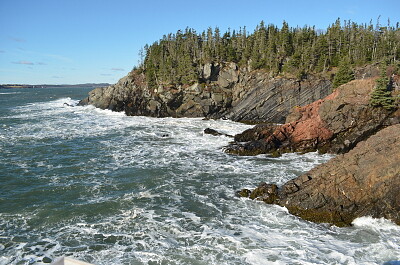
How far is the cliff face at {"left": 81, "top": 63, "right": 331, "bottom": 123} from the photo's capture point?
57406 mm

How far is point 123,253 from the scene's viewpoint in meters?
14.7

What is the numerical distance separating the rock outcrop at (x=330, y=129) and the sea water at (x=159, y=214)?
2.53m

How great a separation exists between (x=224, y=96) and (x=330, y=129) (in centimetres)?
3118

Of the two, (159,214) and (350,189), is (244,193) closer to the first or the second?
(159,214)

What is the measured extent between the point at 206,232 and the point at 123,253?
15.5 feet

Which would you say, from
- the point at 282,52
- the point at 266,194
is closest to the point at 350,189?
the point at 266,194

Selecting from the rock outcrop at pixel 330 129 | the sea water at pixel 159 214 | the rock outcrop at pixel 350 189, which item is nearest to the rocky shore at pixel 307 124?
the rock outcrop at pixel 350 189

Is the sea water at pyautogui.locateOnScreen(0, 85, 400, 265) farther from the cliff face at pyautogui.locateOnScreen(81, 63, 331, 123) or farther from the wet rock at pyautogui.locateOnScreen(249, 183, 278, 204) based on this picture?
the cliff face at pyautogui.locateOnScreen(81, 63, 331, 123)

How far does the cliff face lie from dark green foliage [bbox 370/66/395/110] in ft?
68.4

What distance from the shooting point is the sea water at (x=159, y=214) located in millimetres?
14625

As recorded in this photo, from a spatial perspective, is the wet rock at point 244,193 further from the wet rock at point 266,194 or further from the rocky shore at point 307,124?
the wet rock at point 266,194

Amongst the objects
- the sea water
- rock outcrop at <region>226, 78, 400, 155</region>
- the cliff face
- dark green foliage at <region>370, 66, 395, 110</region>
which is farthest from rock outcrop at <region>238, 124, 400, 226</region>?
the cliff face

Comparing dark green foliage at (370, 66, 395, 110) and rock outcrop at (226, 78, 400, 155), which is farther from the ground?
dark green foliage at (370, 66, 395, 110)

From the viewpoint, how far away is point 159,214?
754 inches
